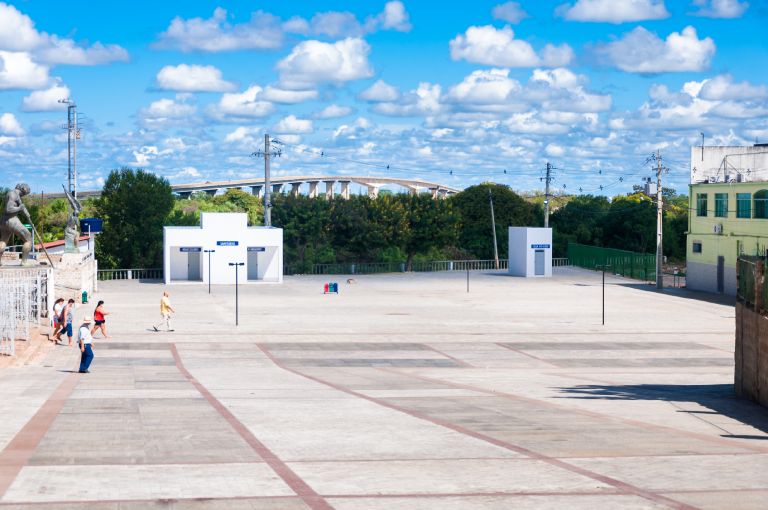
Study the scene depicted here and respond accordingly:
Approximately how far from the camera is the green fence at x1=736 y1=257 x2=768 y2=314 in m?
24.4

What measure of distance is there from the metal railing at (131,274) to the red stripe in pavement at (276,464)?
5828 cm

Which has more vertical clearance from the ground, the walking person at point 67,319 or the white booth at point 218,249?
the white booth at point 218,249

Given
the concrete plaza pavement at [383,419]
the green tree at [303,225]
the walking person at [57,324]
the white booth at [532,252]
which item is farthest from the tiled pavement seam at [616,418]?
the green tree at [303,225]

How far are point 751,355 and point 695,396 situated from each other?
2136 mm

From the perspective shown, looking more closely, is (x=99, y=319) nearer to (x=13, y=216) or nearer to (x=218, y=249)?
(x=13, y=216)

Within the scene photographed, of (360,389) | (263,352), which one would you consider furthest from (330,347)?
(360,389)

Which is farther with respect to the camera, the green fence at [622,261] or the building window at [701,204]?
the green fence at [622,261]

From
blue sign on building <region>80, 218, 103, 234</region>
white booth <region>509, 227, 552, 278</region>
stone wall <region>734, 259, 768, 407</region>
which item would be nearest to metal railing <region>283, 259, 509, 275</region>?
white booth <region>509, 227, 552, 278</region>

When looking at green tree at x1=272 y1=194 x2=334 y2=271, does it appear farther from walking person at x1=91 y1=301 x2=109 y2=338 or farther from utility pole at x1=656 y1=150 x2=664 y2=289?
walking person at x1=91 y1=301 x2=109 y2=338

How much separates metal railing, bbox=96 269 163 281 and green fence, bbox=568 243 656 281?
36133 millimetres

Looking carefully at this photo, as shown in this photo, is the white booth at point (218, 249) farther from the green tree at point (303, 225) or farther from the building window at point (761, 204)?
the building window at point (761, 204)

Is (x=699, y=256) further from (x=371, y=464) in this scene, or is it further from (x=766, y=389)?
(x=371, y=464)

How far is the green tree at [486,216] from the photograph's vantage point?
107312 mm

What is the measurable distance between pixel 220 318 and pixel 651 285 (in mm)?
37331
